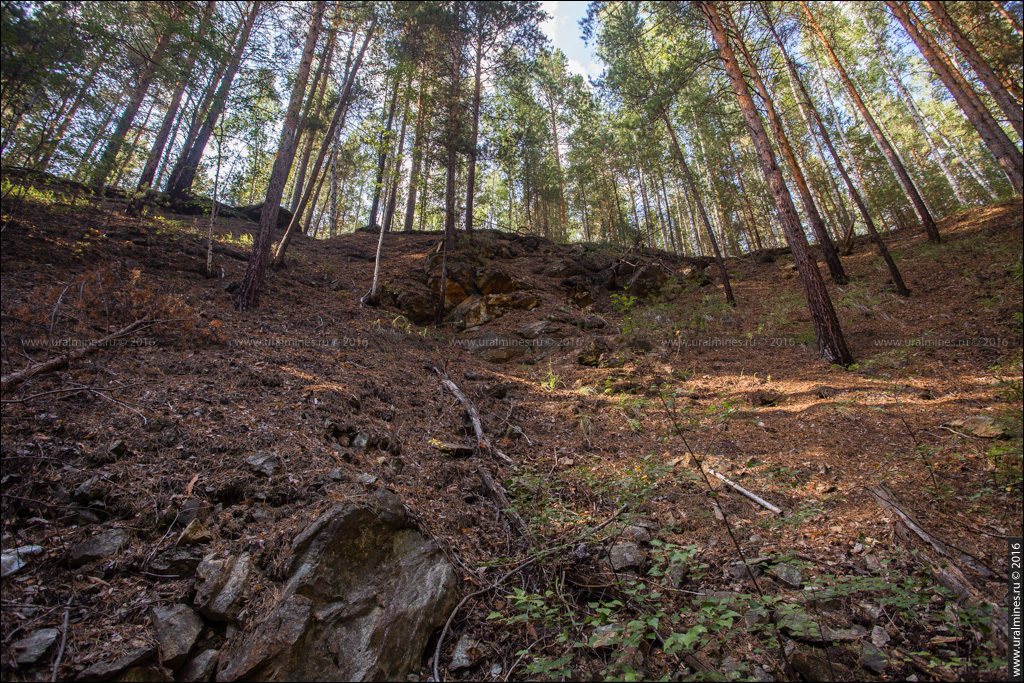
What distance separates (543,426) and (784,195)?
293 inches

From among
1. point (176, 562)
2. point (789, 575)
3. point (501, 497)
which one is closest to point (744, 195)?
point (789, 575)

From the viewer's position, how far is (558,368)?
362 inches

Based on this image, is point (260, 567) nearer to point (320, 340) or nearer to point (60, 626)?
point (60, 626)

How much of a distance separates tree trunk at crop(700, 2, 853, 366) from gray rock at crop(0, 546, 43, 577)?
1103cm

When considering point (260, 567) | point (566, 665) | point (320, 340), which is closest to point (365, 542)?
point (260, 567)

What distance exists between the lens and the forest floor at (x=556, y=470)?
2.34 metres

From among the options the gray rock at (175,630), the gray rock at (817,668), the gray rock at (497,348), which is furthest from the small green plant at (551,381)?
the gray rock at (175,630)

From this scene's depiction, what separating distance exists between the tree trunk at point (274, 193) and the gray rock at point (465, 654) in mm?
8424

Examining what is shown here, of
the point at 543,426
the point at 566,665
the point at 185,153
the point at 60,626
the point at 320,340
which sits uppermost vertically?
the point at 185,153

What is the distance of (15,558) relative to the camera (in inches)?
85.4

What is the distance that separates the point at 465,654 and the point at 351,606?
2.71ft

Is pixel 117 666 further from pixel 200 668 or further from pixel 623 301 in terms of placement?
pixel 623 301

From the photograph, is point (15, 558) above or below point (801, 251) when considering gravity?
below

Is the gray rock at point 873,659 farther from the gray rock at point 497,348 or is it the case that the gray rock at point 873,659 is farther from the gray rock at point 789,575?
the gray rock at point 497,348
